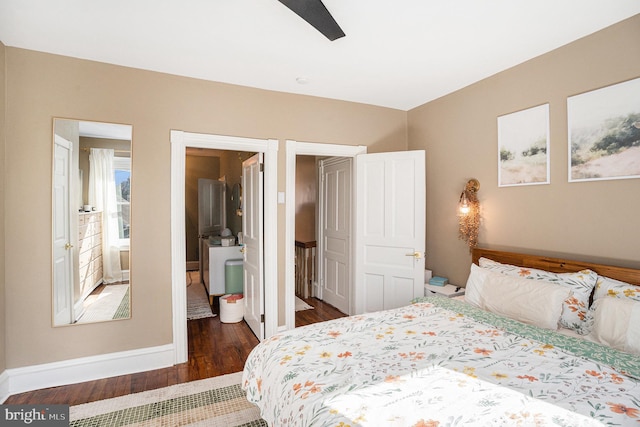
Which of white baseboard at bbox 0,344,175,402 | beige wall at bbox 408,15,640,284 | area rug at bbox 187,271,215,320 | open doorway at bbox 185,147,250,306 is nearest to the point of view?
beige wall at bbox 408,15,640,284

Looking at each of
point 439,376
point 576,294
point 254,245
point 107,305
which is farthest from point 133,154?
point 576,294

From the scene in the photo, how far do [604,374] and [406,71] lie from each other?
2.52 m

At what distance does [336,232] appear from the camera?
4418 mm

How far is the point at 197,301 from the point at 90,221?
2431 mm

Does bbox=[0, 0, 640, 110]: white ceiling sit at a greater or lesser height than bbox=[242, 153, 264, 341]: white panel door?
greater

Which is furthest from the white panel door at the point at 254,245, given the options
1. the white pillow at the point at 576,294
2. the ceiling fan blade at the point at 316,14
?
the white pillow at the point at 576,294

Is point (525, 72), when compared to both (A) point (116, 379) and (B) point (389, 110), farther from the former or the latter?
(A) point (116, 379)

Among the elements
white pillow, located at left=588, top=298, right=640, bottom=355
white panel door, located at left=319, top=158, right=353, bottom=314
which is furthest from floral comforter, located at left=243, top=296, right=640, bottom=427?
white panel door, located at left=319, top=158, right=353, bottom=314

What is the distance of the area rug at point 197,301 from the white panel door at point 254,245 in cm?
70

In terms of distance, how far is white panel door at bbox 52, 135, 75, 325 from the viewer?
2.55 m

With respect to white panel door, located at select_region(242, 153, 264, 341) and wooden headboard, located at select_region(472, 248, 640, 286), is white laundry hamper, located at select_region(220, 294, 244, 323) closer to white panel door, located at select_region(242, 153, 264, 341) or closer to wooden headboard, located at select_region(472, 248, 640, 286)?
white panel door, located at select_region(242, 153, 264, 341)

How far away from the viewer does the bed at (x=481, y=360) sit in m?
1.25

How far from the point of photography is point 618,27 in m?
2.17

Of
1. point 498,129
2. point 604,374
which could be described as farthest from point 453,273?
point 604,374
